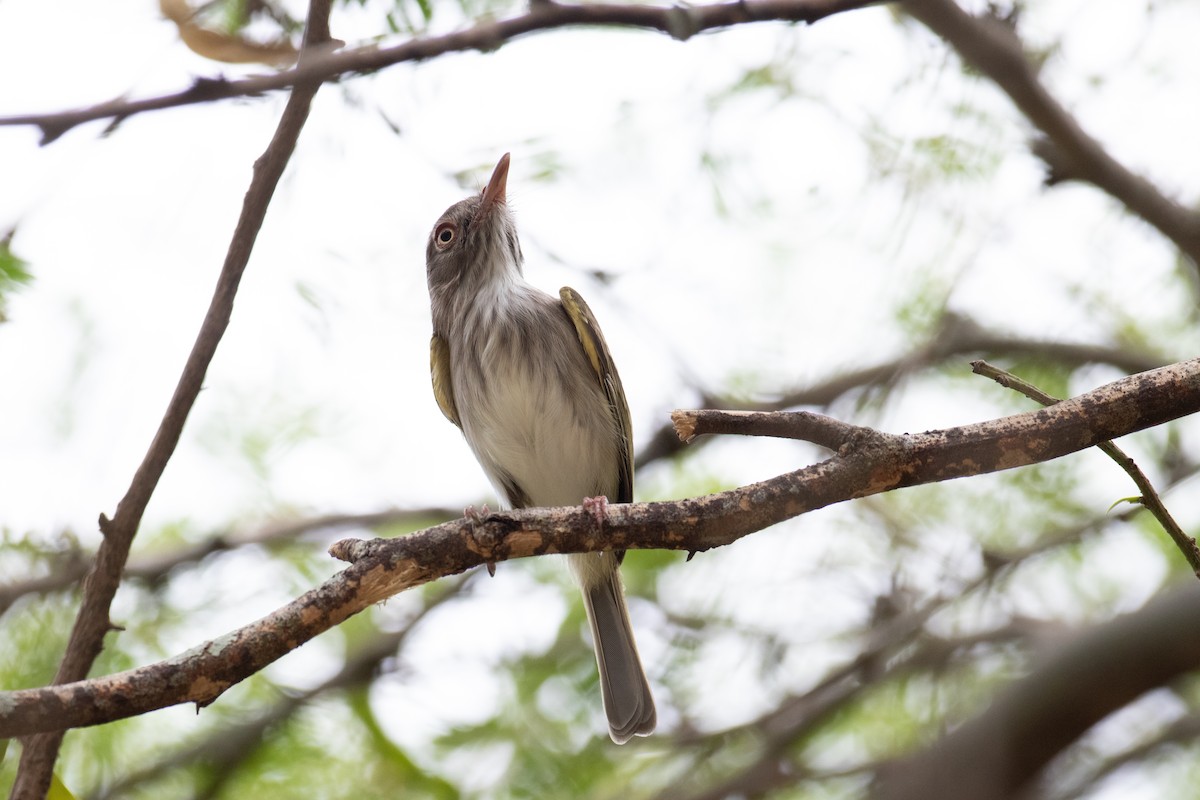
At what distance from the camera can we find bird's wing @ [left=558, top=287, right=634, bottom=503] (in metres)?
4.53

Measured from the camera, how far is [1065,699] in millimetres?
3336

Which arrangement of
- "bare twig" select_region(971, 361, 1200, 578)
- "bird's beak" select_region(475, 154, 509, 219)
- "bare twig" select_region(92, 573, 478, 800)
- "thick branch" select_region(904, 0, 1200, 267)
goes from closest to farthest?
"bare twig" select_region(971, 361, 1200, 578), "thick branch" select_region(904, 0, 1200, 267), "bare twig" select_region(92, 573, 478, 800), "bird's beak" select_region(475, 154, 509, 219)

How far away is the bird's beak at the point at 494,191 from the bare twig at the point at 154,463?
7.56 ft

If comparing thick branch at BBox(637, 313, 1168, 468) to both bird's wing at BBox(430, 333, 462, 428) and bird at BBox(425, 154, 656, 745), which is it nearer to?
bird at BBox(425, 154, 656, 745)

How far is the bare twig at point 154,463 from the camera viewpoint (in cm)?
285

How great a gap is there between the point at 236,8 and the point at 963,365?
3.15 meters

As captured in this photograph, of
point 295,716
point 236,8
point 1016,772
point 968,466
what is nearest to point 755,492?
point 968,466

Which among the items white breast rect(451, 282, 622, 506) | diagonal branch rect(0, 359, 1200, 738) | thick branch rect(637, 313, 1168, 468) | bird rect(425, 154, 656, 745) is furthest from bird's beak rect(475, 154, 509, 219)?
diagonal branch rect(0, 359, 1200, 738)

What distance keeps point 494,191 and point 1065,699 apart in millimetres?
3220

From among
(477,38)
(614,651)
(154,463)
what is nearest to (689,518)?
(477,38)

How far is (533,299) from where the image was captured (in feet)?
15.5

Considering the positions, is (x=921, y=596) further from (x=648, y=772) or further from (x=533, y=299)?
(x=533, y=299)

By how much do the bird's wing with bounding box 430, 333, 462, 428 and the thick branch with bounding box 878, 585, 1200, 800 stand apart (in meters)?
2.35

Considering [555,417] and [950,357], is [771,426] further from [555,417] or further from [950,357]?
[950,357]
